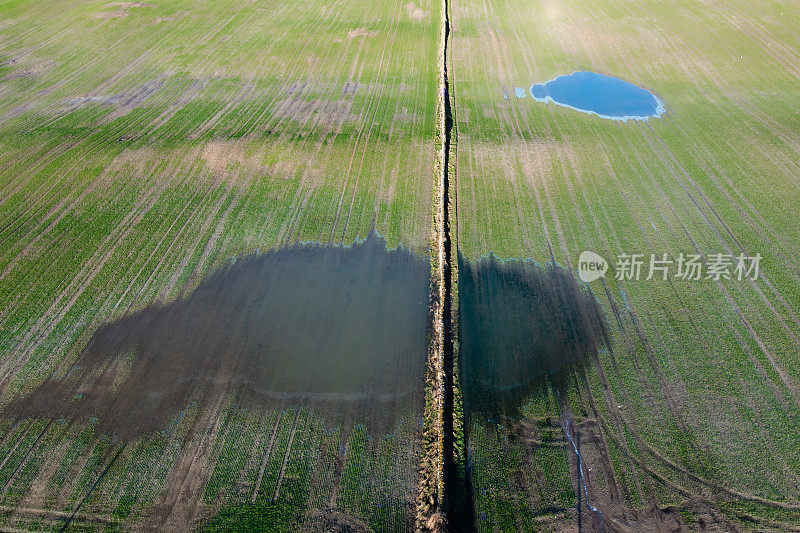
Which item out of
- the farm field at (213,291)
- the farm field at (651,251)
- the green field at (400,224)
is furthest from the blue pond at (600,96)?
the farm field at (213,291)

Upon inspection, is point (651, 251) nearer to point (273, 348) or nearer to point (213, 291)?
point (273, 348)

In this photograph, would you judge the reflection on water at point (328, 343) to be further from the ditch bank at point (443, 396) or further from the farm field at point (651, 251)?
the farm field at point (651, 251)

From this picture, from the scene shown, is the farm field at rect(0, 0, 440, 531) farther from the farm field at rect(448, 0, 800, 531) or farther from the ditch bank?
the farm field at rect(448, 0, 800, 531)

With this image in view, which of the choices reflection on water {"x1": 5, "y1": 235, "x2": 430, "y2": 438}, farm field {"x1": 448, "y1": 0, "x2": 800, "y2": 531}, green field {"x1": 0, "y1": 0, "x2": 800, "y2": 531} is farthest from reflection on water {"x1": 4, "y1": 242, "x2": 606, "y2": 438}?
farm field {"x1": 448, "y1": 0, "x2": 800, "y2": 531}

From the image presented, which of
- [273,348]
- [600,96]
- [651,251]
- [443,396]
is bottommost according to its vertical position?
[273,348]

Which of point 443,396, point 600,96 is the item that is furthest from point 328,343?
point 600,96

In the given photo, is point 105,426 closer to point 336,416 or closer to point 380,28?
point 336,416
